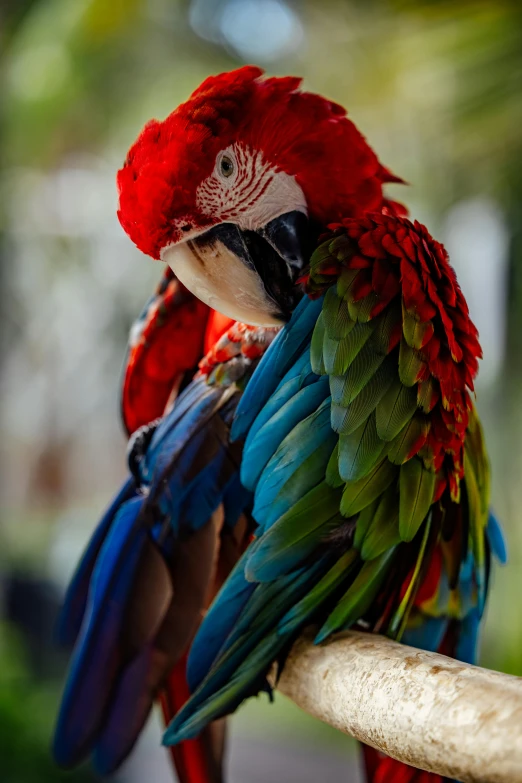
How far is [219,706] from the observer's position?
1.98 feet

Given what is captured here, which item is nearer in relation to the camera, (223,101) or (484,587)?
(223,101)

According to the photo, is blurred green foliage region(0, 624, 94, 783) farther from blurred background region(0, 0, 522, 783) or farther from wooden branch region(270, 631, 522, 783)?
wooden branch region(270, 631, 522, 783)

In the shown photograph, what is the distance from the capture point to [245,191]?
23.2 inches

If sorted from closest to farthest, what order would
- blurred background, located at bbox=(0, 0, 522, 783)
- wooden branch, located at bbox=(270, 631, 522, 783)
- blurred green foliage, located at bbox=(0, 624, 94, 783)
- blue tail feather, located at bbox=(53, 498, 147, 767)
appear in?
1. wooden branch, located at bbox=(270, 631, 522, 783)
2. blue tail feather, located at bbox=(53, 498, 147, 767)
3. blurred green foliage, located at bbox=(0, 624, 94, 783)
4. blurred background, located at bbox=(0, 0, 522, 783)

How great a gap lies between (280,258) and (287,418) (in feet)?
0.45

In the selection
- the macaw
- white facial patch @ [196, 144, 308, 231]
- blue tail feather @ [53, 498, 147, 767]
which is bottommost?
blue tail feather @ [53, 498, 147, 767]

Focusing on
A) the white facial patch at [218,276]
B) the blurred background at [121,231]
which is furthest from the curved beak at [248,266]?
the blurred background at [121,231]

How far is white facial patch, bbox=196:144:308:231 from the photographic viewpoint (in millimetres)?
572

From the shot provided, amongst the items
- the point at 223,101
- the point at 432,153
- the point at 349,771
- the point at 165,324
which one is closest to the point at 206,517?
the point at 165,324

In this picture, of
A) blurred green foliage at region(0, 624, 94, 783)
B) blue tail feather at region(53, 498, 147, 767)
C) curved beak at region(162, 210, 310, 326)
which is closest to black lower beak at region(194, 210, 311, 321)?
curved beak at region(162, 210, 310, 326)

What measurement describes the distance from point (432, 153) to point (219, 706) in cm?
182

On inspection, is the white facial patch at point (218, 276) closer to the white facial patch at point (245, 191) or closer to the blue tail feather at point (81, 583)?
the white facial patch at point (245, 191)

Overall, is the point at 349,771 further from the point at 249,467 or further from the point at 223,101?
the point at 223,101

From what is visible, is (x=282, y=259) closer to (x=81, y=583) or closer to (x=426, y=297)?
(x=426, y=297)
